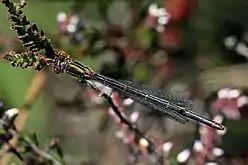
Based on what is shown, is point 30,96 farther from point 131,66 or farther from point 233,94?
point 233,94

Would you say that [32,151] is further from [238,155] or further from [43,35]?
[238,155]

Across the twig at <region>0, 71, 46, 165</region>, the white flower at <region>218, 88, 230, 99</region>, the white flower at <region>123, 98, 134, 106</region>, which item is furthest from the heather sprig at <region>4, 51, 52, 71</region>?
the twig at <region>0, 71, 46, 165</region>

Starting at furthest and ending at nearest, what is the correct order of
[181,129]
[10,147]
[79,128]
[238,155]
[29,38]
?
[79,128], [181,129], [238,155], [10,147], [29,38]

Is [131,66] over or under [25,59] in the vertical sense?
over

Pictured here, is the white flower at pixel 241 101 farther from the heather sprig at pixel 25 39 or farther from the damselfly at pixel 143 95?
the heather sprig at pixel 25 39

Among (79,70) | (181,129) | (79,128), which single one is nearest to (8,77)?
(79,128)

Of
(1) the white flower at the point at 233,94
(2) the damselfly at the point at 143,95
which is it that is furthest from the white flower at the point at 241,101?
(2) the damselfly at the point at 143,95

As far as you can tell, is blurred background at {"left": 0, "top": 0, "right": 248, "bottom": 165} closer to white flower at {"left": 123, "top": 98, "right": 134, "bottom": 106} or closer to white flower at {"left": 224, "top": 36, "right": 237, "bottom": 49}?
white flower at {"left": 224, "top": 36, "right": 237, "bottom": 49}

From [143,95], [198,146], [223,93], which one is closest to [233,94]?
[223,93]
